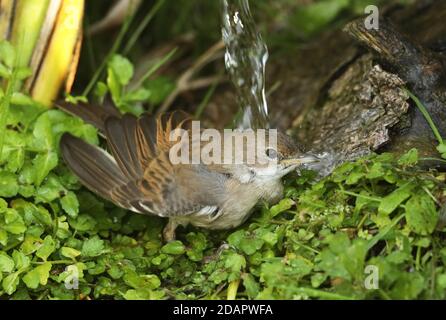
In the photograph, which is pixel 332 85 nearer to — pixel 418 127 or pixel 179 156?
pixel 418 127

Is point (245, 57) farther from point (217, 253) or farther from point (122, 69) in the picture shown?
point (217, 253)

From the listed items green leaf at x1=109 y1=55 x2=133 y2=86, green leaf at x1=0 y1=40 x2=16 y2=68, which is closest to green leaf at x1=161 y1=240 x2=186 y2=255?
green leaf at x1=109 y1=55 x2=133 y2=86

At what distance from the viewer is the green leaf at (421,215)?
4.06 meters

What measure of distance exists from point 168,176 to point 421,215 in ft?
5.76

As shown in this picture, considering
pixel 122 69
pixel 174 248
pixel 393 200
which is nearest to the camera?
pixel 393 200

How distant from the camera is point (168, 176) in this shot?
5.11m

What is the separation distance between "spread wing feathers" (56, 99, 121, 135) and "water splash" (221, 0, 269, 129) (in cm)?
106

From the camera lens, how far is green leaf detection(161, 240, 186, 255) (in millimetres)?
4848

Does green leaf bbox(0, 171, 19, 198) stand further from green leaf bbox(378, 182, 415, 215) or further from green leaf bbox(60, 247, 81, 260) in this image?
green leaf bbox(378, 182, 415, 215)

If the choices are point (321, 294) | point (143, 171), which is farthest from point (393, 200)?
point (143, 171)

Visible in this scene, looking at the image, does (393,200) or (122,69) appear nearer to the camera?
(393,200)

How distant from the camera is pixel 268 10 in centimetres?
741

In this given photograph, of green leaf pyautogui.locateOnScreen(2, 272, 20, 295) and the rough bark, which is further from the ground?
the rough bark

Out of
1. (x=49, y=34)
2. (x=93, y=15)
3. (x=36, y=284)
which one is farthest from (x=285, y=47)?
(x=36, y=284)
